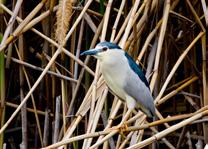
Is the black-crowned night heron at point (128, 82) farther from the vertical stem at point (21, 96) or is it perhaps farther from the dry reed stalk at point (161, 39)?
Result: the vertical stem at point (21, 96)

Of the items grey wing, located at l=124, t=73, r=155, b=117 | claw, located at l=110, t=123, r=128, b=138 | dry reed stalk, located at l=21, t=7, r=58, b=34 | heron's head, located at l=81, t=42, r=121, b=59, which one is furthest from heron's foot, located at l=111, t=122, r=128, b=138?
dry reed stalk, located at l=21, t=7, r=58, b=34

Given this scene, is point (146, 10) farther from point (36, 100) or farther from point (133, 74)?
point (36, 100)

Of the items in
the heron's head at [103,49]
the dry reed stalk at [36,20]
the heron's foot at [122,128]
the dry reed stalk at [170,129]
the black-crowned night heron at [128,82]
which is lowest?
the heron's foot at [122,128]

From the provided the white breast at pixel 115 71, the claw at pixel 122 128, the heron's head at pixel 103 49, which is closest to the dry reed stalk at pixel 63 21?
the heron's head at pixel 103 49

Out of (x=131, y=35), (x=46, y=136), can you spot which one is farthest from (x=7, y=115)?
(x=131, y=35)

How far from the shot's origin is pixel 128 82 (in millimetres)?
2119

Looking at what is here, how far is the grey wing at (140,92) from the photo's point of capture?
6.88ft

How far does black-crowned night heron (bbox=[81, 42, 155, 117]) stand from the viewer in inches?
81.2

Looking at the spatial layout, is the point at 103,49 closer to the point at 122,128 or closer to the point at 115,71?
the point at 115,71

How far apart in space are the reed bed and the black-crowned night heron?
0.17ft

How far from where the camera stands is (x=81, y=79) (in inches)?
94.9

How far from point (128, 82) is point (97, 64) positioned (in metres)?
0.14

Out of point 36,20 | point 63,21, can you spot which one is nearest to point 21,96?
point 36,20

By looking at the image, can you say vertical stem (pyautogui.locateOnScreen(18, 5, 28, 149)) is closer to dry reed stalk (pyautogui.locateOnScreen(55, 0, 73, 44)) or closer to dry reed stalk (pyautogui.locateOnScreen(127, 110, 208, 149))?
dry reed stalk (pyautogui.locateOnScreen(55, 0, 73, 44))
